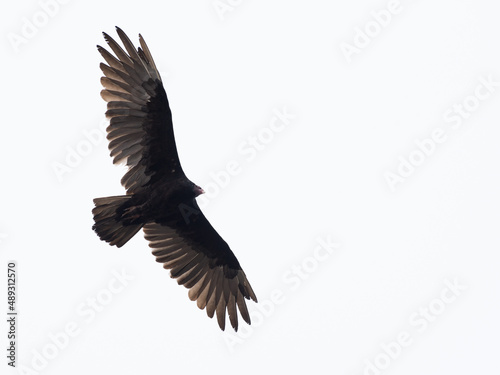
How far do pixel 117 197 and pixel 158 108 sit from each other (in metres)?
1.65

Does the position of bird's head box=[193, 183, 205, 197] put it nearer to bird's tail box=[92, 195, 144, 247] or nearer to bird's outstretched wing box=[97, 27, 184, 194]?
bird's outstretched wing box=[97, 27, 184, 194]

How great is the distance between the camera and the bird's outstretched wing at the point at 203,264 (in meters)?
18.9

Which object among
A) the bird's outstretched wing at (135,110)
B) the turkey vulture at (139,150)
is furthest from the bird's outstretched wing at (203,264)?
the bird's outstretched wing at (135,110)

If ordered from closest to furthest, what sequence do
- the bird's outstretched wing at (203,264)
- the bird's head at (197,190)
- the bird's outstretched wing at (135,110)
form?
the bird's outstretched wing at (135,110)
the bird's head at (197,190)
the bird's outstretched wing at (203,264)

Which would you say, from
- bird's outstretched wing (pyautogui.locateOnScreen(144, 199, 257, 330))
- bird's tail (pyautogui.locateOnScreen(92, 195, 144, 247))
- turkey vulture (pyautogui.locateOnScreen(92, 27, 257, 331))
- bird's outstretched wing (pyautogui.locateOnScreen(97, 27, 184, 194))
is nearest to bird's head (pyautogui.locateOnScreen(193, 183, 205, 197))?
turkey vulture (pyautogui.locateOnScreen(92, 27, 257, 331))

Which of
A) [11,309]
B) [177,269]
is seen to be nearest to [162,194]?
[177,269]

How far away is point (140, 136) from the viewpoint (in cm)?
1750

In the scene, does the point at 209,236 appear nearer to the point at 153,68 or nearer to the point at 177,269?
the point at 177,269

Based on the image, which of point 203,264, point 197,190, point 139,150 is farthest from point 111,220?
point 203,264

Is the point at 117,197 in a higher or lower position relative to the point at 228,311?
higher

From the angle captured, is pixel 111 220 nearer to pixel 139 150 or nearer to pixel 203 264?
pixel 139 150

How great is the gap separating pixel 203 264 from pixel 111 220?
8.15 ft

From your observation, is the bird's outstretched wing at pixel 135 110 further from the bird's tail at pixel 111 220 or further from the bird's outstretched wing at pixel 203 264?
the bird's outstretched wing at pixel 203 264

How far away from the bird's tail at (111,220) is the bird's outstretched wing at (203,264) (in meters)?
1.36
